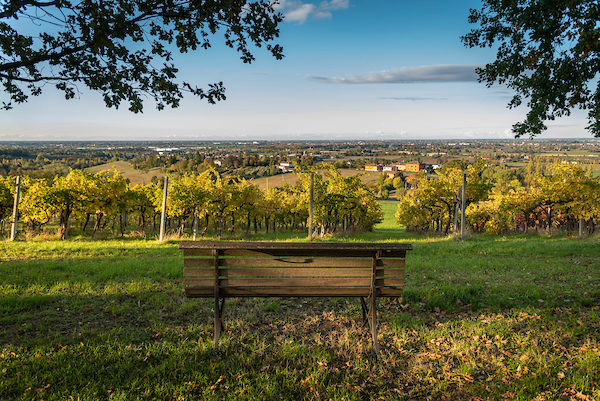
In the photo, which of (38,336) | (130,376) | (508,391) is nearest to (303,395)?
(130,376)

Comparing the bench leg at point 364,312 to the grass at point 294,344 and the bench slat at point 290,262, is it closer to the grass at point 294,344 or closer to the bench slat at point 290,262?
the grass at point 294,344

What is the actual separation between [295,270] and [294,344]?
81cm

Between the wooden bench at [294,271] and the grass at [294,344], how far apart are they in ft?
1.52

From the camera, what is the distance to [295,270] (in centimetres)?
369

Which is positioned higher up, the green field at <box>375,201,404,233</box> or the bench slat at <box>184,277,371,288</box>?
the bench slat at <box>184,277,371,288</box>

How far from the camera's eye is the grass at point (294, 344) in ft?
9.68

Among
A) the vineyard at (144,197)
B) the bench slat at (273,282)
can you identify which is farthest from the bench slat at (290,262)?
the vineyard at (144,197)

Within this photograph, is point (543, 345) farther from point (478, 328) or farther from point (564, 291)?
point (564, 291)

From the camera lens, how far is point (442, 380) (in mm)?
3146

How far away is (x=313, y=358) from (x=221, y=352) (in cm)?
96

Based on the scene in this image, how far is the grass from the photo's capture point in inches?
116

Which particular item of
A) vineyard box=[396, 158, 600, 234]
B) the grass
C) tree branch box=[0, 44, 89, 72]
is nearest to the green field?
vineyard box=[396, 158, 600, 234]

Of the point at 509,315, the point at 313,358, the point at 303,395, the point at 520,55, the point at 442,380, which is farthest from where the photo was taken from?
the point at 520,55

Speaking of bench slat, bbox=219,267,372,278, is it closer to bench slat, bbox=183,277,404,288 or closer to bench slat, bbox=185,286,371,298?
bench slat, bbox=183,277,404,288
